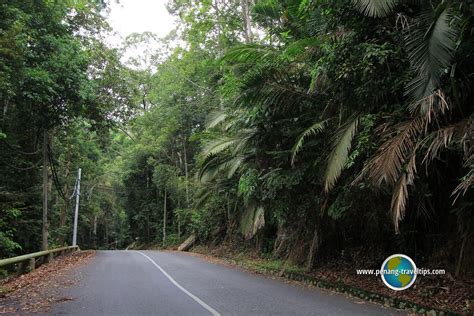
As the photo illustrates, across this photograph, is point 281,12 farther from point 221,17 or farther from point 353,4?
point 221,17

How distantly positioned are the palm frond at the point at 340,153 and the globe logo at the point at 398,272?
2669mm

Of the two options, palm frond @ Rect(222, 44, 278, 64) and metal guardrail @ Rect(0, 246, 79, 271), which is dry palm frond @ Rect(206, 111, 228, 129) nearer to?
palm frond @ Rect(222, 44, 278, 64)

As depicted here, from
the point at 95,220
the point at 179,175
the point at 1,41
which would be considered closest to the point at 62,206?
the point at 179,175

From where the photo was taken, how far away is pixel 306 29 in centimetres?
A: 1110

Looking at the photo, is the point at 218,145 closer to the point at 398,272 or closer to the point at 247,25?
the point at 247,25

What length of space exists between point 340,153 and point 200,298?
14.1 feet

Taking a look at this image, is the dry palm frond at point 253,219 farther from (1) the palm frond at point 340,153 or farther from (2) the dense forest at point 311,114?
(1) the palm frond at point 340,153

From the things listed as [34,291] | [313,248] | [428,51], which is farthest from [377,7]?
[34,291]

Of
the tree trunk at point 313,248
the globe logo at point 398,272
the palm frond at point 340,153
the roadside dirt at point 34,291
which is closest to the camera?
the roadside dirt at point 34,291

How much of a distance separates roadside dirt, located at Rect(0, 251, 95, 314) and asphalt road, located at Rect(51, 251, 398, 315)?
1.13 ft

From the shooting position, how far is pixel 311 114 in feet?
35.5

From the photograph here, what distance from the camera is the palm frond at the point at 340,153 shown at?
8.32 metres

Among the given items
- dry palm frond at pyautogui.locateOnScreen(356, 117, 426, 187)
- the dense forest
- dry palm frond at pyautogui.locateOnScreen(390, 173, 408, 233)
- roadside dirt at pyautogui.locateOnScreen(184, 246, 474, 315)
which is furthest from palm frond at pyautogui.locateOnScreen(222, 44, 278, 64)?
roadside dirt at pyautogui.locateOnScreen(184, 246, 474, 315)

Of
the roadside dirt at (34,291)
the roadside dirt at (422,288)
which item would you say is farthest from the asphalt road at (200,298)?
the roadside dirt at (422,288)
